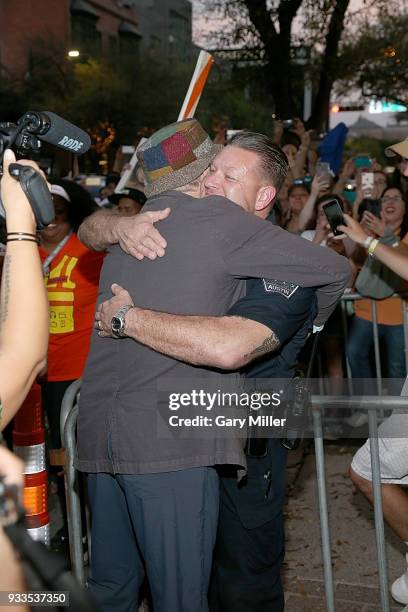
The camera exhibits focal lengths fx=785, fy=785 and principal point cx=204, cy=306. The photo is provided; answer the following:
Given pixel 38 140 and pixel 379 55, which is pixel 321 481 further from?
pixel 379 55

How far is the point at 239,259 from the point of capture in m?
2.65

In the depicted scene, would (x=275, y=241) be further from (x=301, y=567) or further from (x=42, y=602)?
(x=301, y=567)

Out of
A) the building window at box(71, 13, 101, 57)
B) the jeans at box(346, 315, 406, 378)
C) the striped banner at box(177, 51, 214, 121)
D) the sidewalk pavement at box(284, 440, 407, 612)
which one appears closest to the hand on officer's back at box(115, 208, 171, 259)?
the striped banner at box(177, 51, 214, 121)

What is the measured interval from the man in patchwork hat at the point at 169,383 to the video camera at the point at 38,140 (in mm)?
520

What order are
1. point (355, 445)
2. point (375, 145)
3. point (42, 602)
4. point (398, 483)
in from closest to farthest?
point (42, 602)
point (398, 483)
point (355, 445)
point (375, 145)

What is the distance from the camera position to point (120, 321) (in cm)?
262

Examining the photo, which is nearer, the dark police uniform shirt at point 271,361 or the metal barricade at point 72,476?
the dark police uniform shirt at point 271,361

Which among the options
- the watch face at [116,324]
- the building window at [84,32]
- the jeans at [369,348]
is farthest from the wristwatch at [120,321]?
the building window at [84,32]

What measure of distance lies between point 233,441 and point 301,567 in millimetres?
2184

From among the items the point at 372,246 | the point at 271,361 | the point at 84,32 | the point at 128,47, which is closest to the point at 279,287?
the point at 271,361

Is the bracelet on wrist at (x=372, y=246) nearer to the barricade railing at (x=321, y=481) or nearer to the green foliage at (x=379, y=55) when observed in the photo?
the barricade railing at (x=321, y=481)

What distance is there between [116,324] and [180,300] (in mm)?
230

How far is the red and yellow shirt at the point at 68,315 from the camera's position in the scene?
5.23 metres

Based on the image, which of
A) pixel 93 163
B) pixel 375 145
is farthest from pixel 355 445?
pixel 375 145
